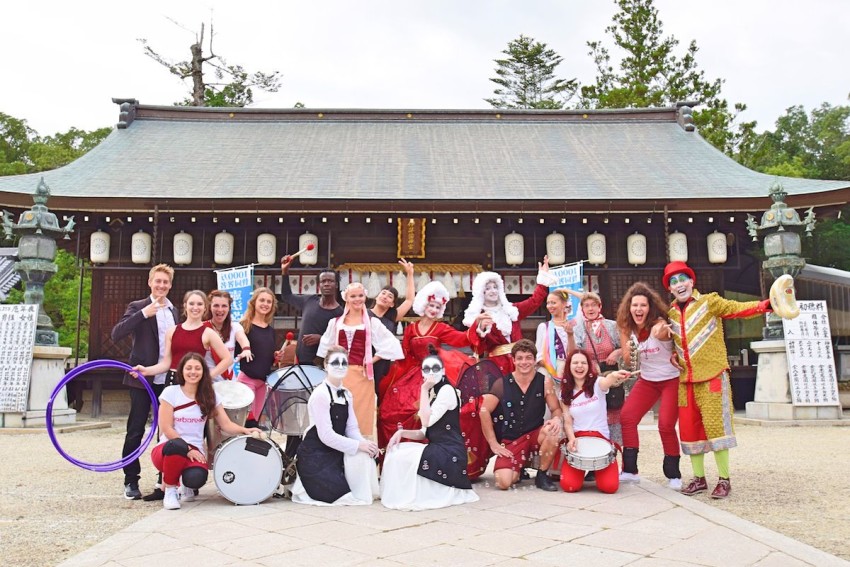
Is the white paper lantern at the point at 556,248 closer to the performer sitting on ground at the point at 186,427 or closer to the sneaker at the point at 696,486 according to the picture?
the sneaker at the point at 696,486

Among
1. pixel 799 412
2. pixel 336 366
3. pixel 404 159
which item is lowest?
pixel 799 412

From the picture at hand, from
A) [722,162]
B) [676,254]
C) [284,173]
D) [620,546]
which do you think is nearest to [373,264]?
[284,173]

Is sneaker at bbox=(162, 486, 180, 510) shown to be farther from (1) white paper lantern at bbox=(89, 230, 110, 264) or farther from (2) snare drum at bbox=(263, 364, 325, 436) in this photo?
(1) white paper lantern at bbox=(89, 230, 110, 264)

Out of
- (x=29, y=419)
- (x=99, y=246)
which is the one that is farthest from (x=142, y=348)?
(x=99, y=246)

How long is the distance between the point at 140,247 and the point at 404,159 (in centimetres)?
586

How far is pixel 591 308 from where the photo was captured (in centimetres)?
532

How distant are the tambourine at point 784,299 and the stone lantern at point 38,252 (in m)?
9.94

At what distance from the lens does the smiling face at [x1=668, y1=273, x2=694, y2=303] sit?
4770mm

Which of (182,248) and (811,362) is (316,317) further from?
(811,362)

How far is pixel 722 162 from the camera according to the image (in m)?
13.6

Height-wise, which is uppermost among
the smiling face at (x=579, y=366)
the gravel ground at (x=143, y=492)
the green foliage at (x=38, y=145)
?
the green foliage at (x=38, y=145)

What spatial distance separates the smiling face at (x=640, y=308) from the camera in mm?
4867

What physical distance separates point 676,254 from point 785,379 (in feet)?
9.86

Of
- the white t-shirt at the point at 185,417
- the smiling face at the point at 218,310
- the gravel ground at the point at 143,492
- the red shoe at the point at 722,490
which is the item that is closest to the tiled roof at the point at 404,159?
the gravel ground at the point at 143,492
